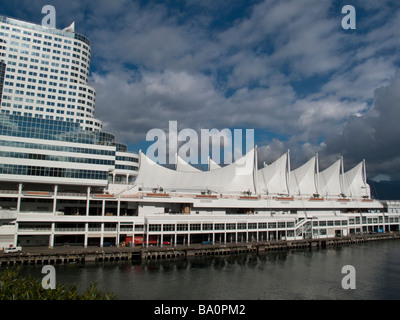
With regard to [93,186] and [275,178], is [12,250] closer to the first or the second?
[93,186]

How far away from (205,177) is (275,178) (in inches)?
742

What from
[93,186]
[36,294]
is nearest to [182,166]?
[93,186]

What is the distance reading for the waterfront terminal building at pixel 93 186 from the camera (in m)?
41.5

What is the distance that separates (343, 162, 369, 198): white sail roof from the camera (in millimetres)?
89812

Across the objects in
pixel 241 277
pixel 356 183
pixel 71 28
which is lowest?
pixel 241 277

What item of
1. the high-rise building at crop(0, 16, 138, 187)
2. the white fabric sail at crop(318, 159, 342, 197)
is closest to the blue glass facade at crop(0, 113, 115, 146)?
the high-rise building at crop(0, 16, 138, 187)

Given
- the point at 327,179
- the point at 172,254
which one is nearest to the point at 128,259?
the point at 172,254

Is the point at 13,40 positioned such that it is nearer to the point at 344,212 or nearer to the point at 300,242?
the point at 300,242

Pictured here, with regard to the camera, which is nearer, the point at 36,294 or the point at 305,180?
the point at 36,294

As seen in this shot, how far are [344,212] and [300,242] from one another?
26.7m

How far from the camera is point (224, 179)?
62.4 meters

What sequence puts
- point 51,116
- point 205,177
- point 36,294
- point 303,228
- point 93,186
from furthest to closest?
1. point 205,177
2. point 303,228
3. point 51,116
4. point 93,186
5. point 36,294

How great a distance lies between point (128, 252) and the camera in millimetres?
39812
